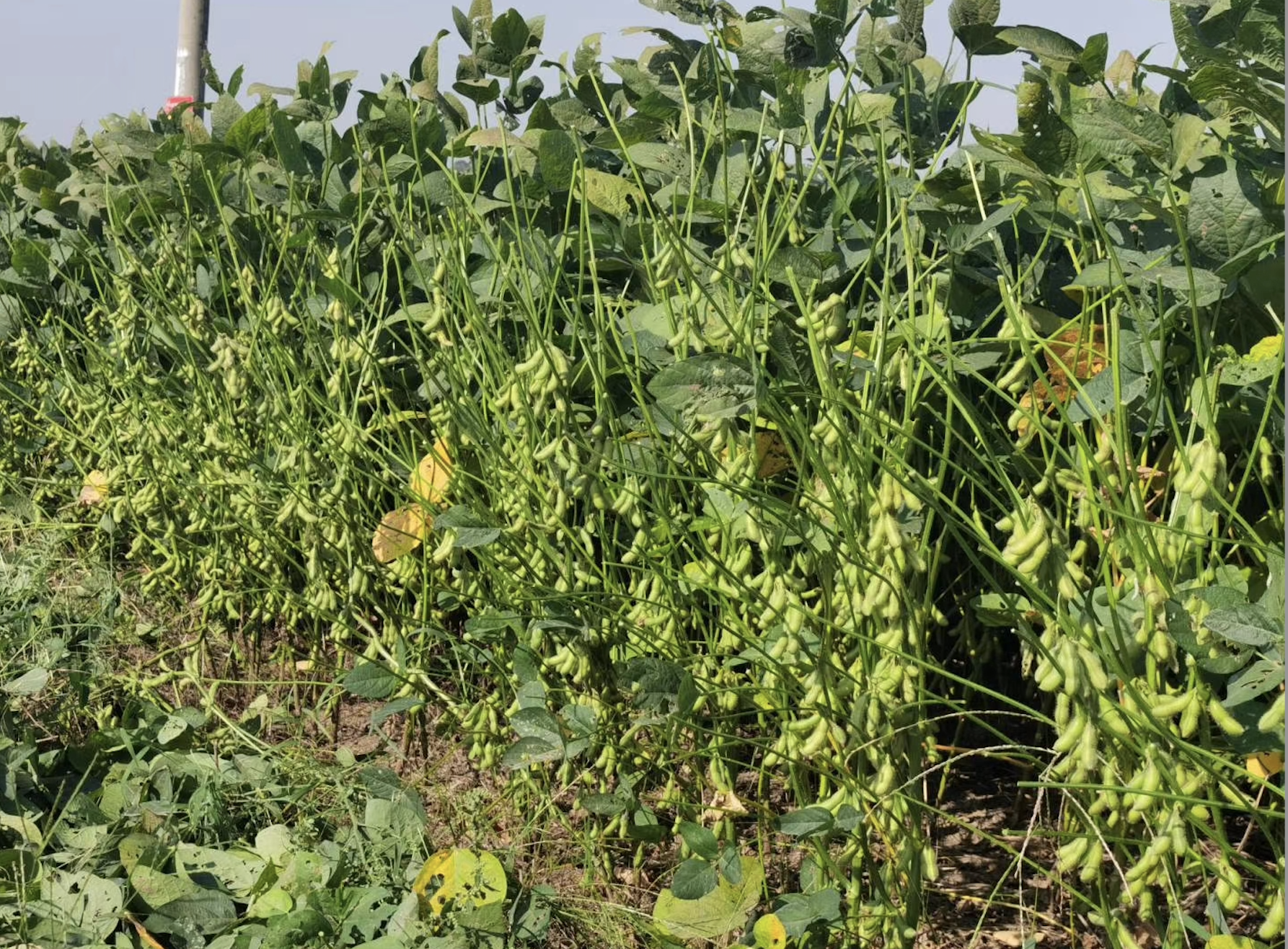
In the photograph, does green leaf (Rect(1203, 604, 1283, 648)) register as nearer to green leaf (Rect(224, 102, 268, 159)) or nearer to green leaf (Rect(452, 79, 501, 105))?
green leaf (Rect(452, 79, 501, 105))

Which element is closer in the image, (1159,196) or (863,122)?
(1159,196)

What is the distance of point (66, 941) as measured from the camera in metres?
1.79

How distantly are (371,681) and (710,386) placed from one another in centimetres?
94

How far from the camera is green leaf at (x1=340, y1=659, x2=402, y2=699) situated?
205cm

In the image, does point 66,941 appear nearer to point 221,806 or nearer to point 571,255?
point 221,806

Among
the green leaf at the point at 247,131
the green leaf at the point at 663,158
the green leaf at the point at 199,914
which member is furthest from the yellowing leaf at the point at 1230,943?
the green leaf at the point at 247,131

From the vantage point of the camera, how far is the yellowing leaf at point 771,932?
1.50 metres

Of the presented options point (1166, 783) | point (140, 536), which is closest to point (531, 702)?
point (1166, 783)

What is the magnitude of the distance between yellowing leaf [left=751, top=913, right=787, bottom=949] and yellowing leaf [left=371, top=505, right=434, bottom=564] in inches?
36.9

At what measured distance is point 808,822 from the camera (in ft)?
4.69

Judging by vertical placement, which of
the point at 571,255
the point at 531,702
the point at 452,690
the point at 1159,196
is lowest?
the point at 452,690

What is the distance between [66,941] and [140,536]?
1.36 metres

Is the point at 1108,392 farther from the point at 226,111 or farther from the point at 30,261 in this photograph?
the point at 30,261

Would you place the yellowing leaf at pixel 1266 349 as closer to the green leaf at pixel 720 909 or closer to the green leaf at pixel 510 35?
the green leaf at pixel 720 909
